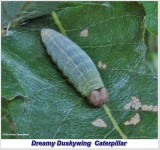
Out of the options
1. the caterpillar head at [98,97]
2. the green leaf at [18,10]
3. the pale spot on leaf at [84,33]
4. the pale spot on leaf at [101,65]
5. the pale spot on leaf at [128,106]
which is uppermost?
the green leaf at [18,10]

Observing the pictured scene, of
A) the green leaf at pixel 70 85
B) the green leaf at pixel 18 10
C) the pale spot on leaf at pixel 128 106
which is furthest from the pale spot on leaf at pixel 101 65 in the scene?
the green leaf at pixel 18 10

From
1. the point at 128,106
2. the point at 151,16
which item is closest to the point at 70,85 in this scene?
the point at 128,106

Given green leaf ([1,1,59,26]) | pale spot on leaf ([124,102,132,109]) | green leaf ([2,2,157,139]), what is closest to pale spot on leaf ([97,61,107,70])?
green leaf ([2,2,157,139])

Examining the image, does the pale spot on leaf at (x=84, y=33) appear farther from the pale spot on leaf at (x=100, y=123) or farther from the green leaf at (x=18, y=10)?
the pale spot on leaf at (x=100, y=123)

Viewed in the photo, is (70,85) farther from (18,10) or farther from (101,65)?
(18,10)

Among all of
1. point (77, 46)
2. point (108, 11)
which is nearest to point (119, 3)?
point (108, 11)

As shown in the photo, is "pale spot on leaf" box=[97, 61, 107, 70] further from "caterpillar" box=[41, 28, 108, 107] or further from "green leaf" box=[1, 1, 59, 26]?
"green leaf" box=[1, 1, 59, 26]
